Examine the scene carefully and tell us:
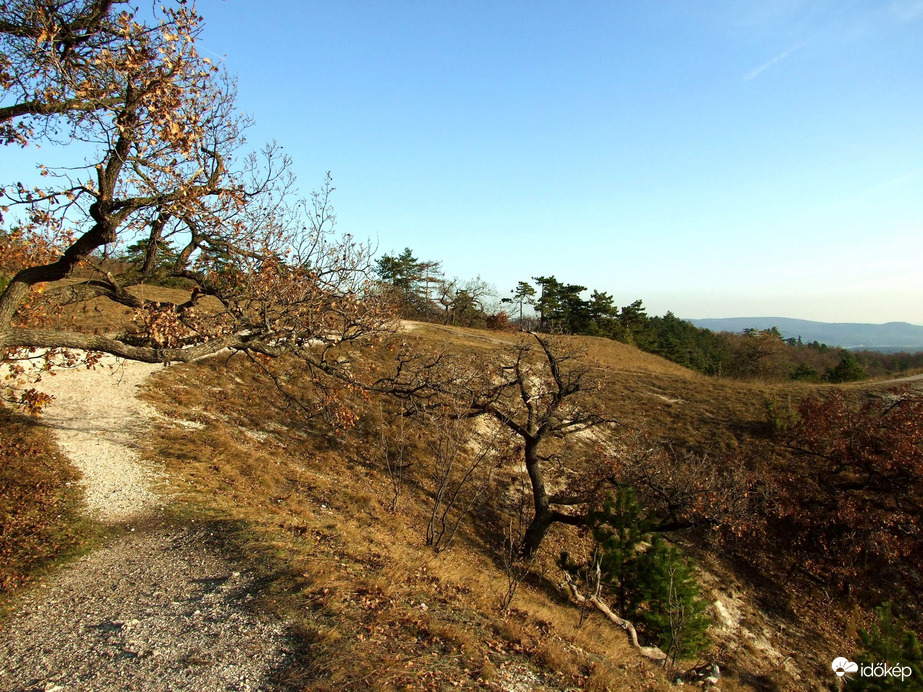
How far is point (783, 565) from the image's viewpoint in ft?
57.1

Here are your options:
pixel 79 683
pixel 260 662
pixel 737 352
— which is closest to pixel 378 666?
pixel 260 662

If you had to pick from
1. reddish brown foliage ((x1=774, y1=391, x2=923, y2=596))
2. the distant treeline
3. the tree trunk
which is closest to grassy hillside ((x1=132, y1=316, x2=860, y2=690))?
the tree trunk

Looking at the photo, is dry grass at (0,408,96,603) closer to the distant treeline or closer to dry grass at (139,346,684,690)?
dry grass at (139,346,684,690)

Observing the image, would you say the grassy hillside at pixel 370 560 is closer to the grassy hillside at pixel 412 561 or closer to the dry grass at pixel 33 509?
the grassy hillside at pixel 412 561

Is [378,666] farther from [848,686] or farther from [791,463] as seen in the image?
[791,463]

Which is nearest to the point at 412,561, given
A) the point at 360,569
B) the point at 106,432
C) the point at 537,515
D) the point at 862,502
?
the point at 360,569

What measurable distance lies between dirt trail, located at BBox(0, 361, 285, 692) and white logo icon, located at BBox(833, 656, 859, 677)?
11577 millimetres

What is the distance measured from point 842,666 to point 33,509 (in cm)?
1772

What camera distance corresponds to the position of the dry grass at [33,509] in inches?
283

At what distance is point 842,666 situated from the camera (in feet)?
38.8

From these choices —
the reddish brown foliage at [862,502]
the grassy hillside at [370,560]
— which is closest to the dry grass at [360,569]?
the grassy hillside at [370,560]

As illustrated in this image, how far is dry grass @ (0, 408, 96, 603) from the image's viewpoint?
283 inches

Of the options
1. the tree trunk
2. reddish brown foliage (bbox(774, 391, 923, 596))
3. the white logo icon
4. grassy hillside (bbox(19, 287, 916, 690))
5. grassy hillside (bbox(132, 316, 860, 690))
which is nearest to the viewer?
grassy hillside (bbox(132, 316, 860, 690))

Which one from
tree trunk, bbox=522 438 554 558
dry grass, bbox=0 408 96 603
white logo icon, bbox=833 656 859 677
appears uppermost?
dry grass, bbox=0 408 96 603
